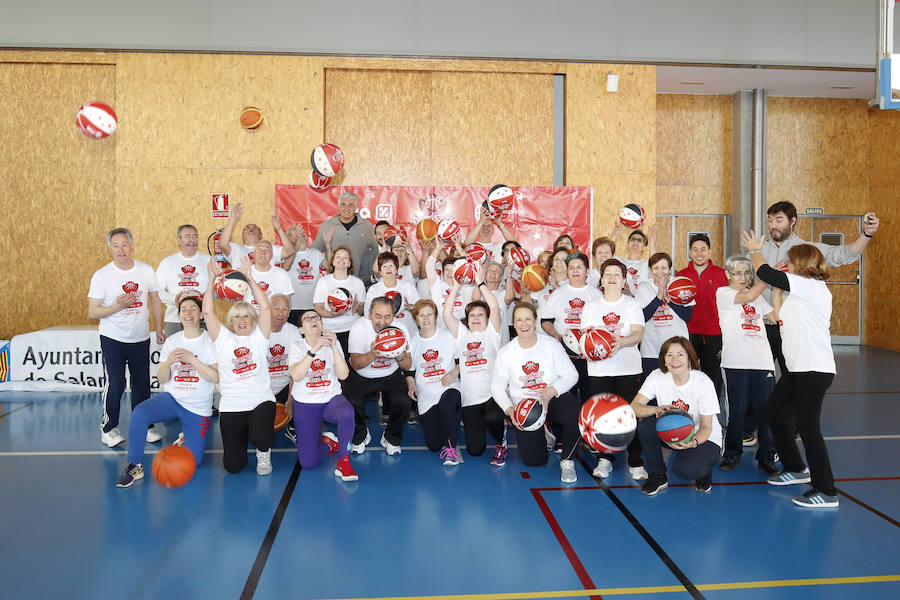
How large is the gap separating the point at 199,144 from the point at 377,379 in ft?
17.7

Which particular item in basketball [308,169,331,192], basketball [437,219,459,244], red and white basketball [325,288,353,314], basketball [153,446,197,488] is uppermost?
basketball [308,169,331,192]

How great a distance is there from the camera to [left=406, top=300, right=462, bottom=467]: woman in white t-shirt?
5.63m

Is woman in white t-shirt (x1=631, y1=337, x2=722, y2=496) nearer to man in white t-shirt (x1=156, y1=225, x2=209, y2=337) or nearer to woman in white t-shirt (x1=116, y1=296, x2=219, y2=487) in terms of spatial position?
woman in white t-shirt (x1=116, y1=296, x2=219, y2=487)

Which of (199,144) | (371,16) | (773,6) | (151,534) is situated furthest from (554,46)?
(151,534)

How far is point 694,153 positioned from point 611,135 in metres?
2.87

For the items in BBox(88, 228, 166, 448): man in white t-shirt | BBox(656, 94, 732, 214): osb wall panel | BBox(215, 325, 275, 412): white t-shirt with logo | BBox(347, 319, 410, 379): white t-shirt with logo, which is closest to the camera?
BBox(215, 325, 275, 412): white t-shirt with logo

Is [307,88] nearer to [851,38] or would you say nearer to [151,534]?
[151,534]

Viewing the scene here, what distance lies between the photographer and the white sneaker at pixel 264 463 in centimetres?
505

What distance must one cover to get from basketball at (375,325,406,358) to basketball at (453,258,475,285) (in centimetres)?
74

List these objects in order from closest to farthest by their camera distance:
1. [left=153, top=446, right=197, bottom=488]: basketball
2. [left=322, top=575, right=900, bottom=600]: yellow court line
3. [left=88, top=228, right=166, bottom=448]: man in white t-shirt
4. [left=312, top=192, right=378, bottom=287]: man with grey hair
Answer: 1. [left=322, top=575, right=900, bottom=600]: yellow court line
2. [left=153, top=446, right=197, bottom=488]: basketball
3. [left=88, top=228, right=166, bottom=448]: man in white t-shirt
4. [left=312, top=192, right=378, bottom=287]: man with grey hair

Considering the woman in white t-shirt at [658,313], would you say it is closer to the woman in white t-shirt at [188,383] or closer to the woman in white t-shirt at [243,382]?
the woman in white t-shirt at [243,382]

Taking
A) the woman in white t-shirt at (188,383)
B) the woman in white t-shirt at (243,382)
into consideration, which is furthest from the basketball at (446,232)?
the woman in white t-shirt at (188,383)

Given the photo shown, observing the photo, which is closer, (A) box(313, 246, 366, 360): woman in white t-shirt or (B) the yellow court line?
(B) the yellow court line

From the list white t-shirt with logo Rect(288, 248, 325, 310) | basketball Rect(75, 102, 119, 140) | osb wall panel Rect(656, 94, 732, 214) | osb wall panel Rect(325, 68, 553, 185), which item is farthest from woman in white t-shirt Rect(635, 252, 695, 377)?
osb wall panel Rect(656, 94, 732, 214)
